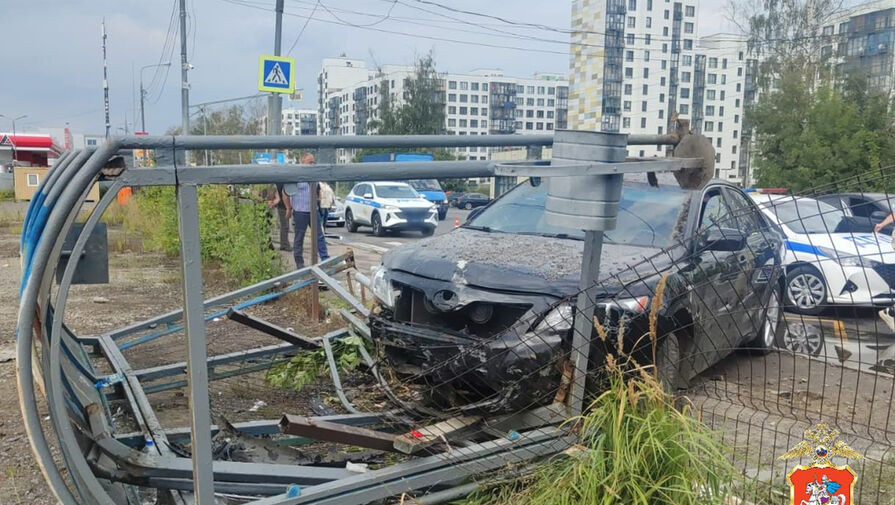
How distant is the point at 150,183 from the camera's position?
106 inches

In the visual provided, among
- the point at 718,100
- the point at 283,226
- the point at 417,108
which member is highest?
the point at 718,100

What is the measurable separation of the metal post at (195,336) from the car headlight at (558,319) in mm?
1711

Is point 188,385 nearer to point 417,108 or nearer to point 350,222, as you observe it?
point 350,222

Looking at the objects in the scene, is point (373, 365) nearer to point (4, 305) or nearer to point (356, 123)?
point (4, 305)

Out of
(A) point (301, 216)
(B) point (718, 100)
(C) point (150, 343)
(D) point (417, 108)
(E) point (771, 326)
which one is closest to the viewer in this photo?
(E) point (771, 326)

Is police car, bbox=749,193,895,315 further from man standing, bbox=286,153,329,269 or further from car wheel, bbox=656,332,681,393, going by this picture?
man standing, bbox=286,153,329,269

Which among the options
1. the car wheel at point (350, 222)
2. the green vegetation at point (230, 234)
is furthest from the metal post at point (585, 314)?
the car wheel at point (350, 222)

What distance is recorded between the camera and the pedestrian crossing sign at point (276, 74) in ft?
35.6

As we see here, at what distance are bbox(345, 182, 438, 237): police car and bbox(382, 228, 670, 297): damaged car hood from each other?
1646 centimetres

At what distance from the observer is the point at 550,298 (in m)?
3.89

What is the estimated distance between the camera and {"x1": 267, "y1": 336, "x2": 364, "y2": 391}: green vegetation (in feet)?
17.3

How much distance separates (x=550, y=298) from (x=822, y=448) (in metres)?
1.54

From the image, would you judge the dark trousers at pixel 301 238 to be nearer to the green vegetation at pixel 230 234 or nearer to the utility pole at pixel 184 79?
the green vegetation at pixel 230 234

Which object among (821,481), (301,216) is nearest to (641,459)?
(821,481)
